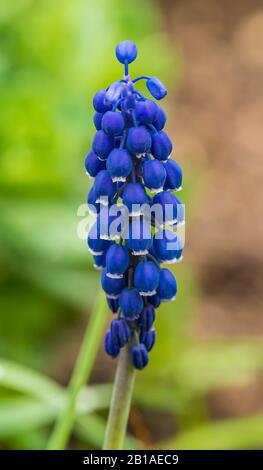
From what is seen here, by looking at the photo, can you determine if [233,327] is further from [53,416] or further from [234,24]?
[234,24]

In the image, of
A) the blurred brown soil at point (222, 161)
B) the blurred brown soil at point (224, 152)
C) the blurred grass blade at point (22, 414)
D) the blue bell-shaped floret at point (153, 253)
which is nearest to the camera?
the blue bell-shaped floret at point (153, 253)

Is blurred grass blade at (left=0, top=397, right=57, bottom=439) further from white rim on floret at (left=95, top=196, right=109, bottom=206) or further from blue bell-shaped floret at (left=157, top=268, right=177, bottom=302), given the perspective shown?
white rim on floret at (left=95, top=196, right=109, bottom=206)

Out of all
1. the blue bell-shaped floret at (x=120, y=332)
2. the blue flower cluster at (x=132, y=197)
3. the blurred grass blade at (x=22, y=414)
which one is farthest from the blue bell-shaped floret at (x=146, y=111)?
the blurred grass blade at (x=22, y=414)

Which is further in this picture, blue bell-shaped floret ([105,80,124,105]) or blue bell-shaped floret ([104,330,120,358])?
blue bell-shaped floret ([104,330,120,358])

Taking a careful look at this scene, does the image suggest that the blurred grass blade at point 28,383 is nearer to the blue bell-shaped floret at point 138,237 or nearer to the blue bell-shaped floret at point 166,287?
the blue bell-shaped floret at point 166,287

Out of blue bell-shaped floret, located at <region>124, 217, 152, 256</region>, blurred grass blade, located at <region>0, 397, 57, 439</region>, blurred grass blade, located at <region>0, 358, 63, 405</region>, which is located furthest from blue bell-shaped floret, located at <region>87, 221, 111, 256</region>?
blurred grass blade, located at <region>0, 397, 57, 439</region>

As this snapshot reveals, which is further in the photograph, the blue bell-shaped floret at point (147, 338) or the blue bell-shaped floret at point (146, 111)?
the blue bell-shaped floret at point (147, 338)

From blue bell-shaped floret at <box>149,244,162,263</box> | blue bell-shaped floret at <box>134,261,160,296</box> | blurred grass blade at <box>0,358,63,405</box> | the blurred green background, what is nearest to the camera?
blue bell-shaped floret at <box>134,261,160,296</box>
